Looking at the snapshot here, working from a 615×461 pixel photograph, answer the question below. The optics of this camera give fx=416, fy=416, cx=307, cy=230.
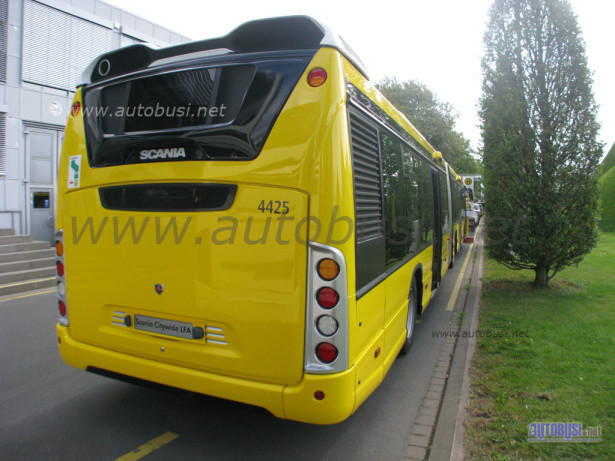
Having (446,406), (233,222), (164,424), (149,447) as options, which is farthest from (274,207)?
(446,406)

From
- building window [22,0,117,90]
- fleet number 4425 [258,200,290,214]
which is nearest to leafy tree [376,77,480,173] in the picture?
building window [22,0,117,90]

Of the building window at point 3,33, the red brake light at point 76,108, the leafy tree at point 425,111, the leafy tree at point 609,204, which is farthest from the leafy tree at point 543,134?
the leafy tree at point 425,111

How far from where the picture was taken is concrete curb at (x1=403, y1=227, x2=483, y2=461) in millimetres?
3270

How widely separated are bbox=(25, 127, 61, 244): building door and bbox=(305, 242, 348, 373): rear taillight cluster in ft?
42.2

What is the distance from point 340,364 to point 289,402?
418 millimetres

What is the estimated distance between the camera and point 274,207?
2752 mm

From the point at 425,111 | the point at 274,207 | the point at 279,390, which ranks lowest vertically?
the point at 279,390

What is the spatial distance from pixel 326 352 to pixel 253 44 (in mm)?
2216

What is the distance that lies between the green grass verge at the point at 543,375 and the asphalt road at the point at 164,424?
67cm

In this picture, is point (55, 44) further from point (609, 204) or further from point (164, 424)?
point (609, 204)

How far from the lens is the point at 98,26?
14680 mm

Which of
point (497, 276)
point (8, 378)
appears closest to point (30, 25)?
point (8, 378)

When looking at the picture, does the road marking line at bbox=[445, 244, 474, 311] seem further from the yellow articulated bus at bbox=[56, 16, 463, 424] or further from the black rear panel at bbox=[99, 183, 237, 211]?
A: the black rear panel at bbox=[99, 183, 237, 211]

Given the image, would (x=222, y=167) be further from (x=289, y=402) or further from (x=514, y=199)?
(x=514, y=199)
